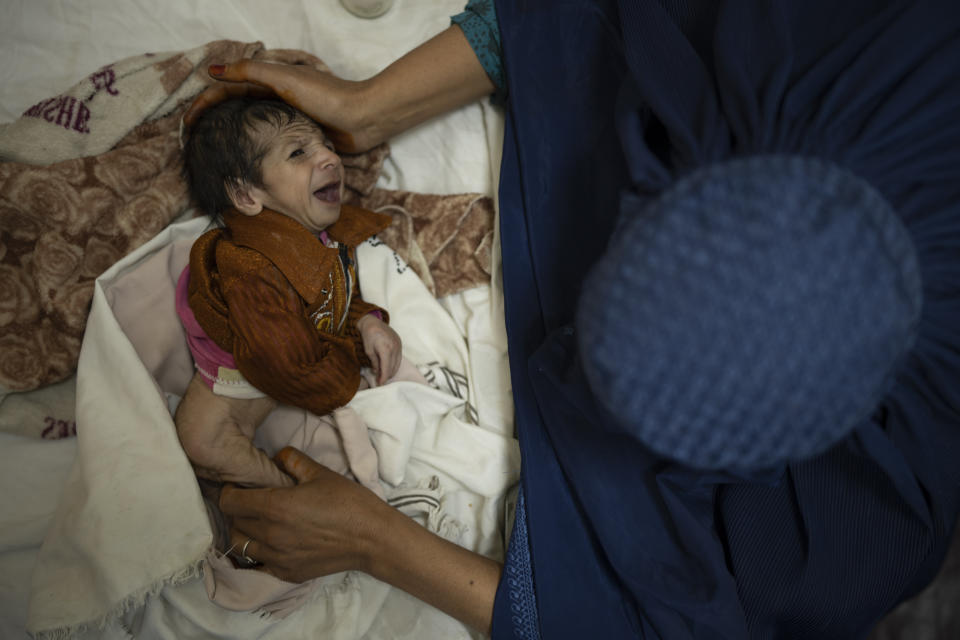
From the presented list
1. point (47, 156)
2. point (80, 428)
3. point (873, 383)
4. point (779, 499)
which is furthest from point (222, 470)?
point (873, 383)

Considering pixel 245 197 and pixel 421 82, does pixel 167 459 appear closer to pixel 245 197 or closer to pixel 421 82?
pixel 245 197

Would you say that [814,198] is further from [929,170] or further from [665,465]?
[665,465]

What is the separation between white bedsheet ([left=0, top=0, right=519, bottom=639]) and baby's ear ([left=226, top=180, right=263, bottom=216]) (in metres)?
0.35

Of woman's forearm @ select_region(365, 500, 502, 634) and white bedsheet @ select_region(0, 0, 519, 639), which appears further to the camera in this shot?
white bedsheet @ select_region(0, 0, 519, 639)

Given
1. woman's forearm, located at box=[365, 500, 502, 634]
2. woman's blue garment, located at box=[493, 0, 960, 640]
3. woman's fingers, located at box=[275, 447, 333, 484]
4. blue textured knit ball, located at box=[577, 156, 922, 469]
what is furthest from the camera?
woman's fingers, located at box=[275, 447, 333, 484]

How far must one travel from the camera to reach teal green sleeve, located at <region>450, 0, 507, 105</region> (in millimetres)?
1250

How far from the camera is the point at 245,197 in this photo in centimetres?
127

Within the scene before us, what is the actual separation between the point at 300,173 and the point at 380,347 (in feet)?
1.21

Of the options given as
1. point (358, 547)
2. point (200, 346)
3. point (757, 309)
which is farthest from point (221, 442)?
point (757, 309)

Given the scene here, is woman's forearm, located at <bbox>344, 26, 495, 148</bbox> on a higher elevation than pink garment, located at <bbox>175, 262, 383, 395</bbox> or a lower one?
higher

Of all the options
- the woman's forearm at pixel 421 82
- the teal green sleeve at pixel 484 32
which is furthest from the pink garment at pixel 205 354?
the teal green sleeve at pixel 484 32

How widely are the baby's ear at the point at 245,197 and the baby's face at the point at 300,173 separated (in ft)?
0.05

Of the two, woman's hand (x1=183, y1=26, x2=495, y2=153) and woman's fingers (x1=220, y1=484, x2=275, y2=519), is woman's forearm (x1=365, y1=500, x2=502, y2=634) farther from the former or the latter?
woman's hand (x1=183, y1=26, x2=495, y2=153)

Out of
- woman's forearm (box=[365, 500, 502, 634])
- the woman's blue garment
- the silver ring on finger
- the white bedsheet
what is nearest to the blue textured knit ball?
the woman's blue garment
